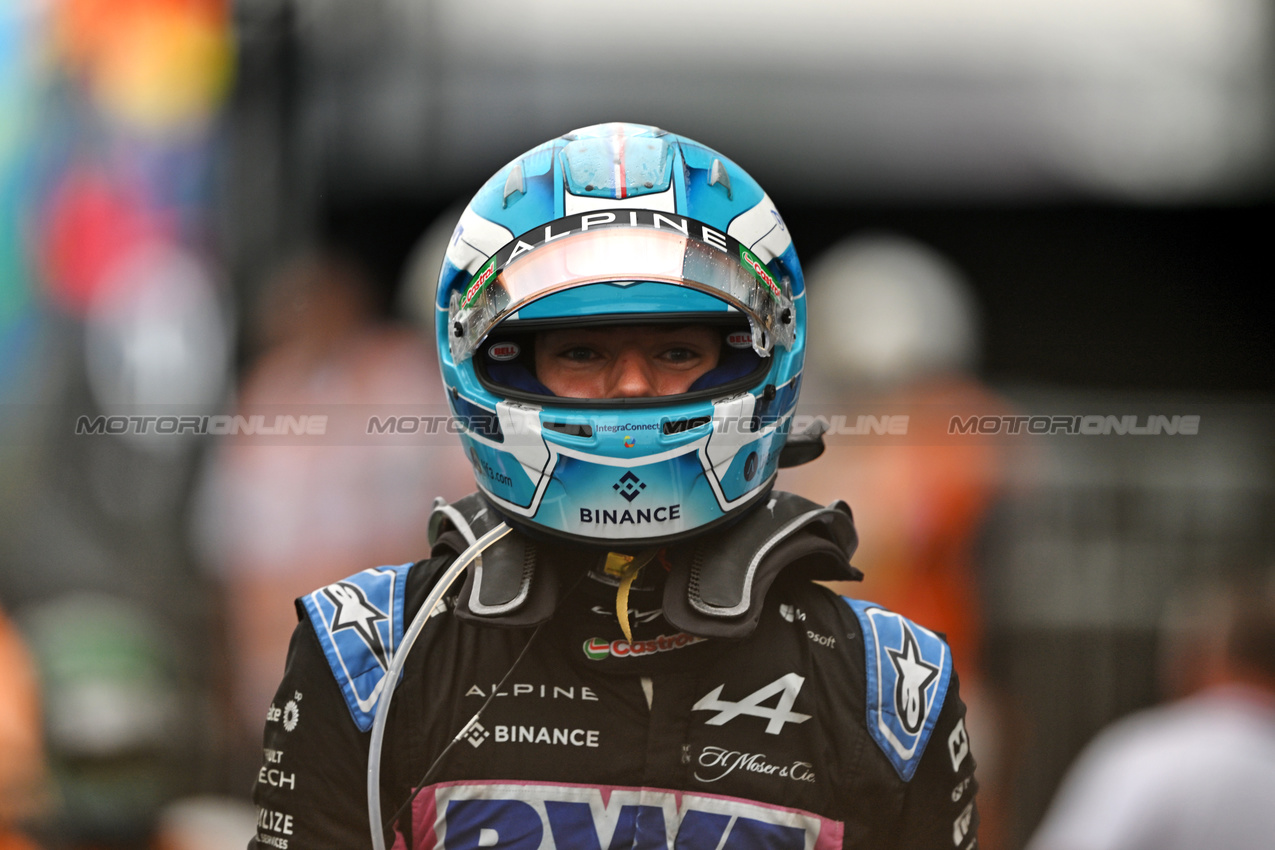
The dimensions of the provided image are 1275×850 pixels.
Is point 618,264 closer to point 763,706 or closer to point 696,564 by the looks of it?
point 696,564

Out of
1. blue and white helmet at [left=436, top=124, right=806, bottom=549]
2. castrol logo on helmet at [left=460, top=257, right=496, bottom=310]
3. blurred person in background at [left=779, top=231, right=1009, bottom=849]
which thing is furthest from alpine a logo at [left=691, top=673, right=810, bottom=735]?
blurred person in background at [left=779, top=231, right=1009, bottom=849]

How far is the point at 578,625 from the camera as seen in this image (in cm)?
191

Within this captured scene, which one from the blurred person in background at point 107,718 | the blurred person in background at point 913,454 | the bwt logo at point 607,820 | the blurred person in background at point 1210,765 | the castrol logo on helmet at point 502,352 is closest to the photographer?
the bwt logo at point 607,820

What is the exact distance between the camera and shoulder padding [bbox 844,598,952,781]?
6.11ft

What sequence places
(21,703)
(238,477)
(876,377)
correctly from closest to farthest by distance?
1. (21,703)
2. (238,477)
3. (876,377)

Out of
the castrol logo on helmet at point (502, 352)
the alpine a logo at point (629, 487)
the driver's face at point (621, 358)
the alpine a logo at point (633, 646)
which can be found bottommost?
the alpine a logo at point (633, 646)

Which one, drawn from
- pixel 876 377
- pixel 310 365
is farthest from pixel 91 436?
pixel 876 377

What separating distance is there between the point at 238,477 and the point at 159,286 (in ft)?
3.02

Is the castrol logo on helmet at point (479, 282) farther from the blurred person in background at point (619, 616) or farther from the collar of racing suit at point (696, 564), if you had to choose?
the collar of racing suit at point (696, 564)

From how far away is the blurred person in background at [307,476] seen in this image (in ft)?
14.4

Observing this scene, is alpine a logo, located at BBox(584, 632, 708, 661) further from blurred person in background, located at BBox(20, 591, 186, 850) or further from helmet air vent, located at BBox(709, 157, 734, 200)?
blurred person in background, located at BBox(20, 591, 186, 850)

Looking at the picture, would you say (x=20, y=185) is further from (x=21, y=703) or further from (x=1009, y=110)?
(x=1009, y=110)

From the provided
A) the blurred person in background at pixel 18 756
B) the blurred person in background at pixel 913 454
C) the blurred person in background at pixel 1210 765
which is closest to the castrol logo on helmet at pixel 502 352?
the blurred person in background at pixel 1210 765

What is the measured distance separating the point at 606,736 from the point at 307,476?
2794 mm
